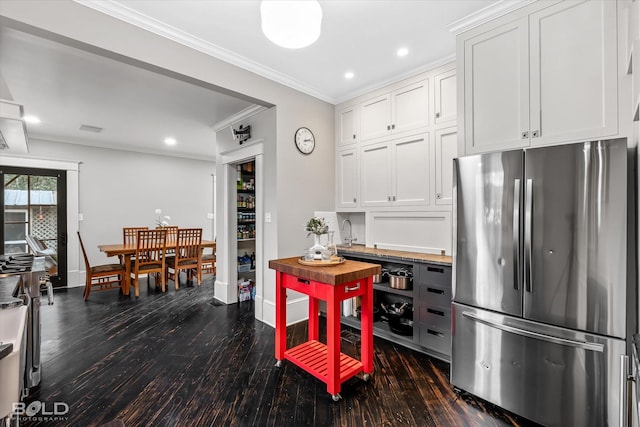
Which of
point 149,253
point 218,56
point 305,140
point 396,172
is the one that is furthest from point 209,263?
point 396,172

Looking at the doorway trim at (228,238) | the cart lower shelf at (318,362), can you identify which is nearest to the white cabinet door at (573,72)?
the cart lower shelf at (318,362)

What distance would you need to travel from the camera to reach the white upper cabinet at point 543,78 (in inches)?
70.5

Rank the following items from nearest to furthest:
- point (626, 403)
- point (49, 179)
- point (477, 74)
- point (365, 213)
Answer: point (626, 403)
point (477, 74)
point (365, 213)
point (49, 179)

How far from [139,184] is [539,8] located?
22.6 ft

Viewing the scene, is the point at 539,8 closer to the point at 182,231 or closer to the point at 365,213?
the point at 365,213

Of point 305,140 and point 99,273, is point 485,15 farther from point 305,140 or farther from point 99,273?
point 99,273

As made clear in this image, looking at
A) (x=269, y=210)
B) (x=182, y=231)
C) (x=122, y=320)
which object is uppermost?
(x=269, y=210)

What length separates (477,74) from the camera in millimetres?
2277

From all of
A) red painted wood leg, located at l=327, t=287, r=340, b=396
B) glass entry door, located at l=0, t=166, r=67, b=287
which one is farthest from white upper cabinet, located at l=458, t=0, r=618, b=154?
glass entry door, located at l=0, t=166, r=67, b=287

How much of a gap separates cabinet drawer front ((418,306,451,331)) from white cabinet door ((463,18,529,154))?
4.51 ft

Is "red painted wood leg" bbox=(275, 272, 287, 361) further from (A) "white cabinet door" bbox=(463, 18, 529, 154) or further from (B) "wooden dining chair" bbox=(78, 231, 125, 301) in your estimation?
(B) "wooden dining chair" bbox=(78, 231, 125, 301)

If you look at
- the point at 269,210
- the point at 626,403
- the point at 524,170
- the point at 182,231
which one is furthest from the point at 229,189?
the point at 626,403

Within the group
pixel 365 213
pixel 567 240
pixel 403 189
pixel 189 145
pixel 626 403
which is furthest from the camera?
pixel 189 145

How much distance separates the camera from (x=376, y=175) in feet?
11.3
